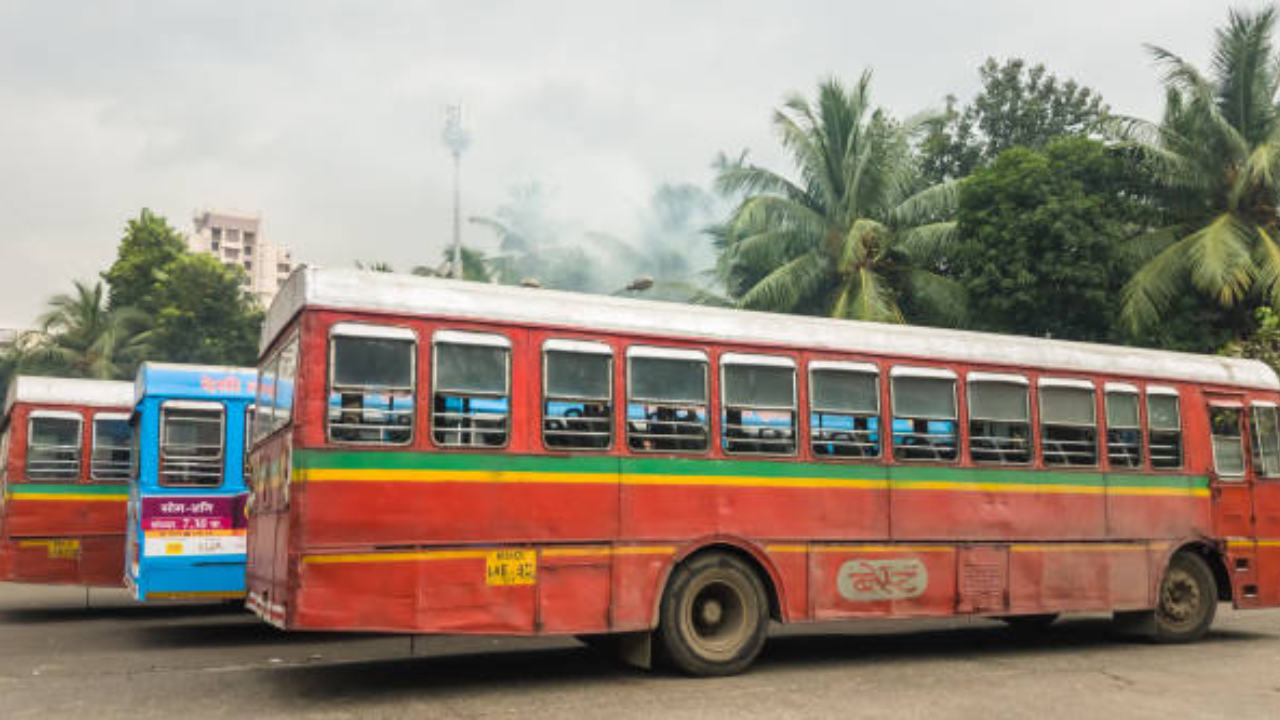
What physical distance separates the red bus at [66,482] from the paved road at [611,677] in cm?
110

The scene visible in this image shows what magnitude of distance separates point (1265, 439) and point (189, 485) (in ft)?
42.7

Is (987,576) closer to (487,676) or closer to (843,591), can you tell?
(843,591)

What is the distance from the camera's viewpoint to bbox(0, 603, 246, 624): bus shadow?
51.3ft

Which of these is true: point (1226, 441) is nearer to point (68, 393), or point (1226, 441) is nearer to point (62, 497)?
point (62, 497)

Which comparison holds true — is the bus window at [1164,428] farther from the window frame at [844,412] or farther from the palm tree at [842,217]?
the palm tree at [842,217]

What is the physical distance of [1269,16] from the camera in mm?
24594

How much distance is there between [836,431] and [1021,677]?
2.74m

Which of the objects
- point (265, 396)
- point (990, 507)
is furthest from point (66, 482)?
point (990, 507)

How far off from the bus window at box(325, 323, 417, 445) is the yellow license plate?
340 inches

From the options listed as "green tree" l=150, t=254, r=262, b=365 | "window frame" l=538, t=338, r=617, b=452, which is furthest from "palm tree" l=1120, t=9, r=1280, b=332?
"green tree" l=150, t=254, r=262, b=365

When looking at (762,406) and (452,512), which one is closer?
(452,512)

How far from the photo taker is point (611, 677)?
9.48 metres

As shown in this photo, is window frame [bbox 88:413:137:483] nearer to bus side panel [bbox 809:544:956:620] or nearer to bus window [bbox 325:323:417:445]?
bus window [bbox 325:323:417:445]

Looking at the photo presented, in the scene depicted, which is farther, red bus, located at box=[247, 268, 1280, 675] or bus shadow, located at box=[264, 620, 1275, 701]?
bus shadow, located at box=[264, 620, 1275, 701]
